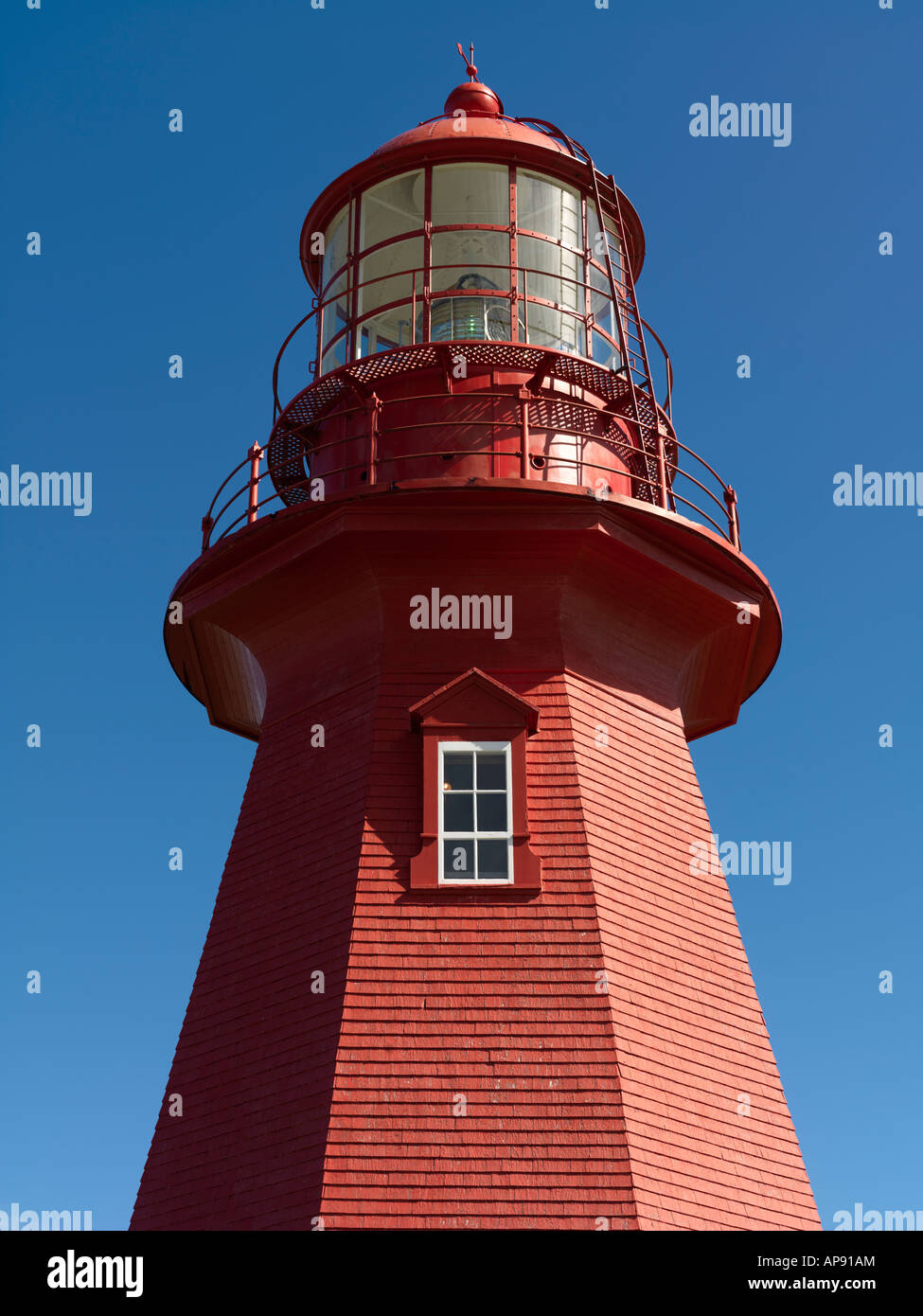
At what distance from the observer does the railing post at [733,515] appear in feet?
53.9

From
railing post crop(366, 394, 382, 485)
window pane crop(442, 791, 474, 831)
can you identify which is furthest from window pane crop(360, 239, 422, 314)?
window pane crop(442, 791, 474, 831)

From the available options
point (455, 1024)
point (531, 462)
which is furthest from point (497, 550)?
point (455, 1024)

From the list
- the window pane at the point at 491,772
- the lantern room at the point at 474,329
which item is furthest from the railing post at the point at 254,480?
the window pane at the point at 491,772

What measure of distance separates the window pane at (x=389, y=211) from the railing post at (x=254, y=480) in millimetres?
2721

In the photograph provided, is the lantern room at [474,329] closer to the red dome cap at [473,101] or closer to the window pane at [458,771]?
the red dome cap at [473,101]

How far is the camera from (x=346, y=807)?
1455 cm

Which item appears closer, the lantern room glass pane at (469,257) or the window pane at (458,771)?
the window pane at (458,771)

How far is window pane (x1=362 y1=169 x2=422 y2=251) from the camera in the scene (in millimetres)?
17391

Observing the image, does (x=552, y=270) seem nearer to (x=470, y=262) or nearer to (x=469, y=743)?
(x=470, y=262)

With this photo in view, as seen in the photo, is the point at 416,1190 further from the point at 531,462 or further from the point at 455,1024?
the point at 531,462

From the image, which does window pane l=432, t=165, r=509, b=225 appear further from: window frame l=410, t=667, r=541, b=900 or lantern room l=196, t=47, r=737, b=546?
window frame l=410, t=667, r=541, b=900

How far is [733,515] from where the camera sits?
16.5 metres

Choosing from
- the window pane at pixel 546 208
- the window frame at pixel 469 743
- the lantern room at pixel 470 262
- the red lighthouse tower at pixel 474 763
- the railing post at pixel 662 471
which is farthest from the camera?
the window pane at pixel 546 208

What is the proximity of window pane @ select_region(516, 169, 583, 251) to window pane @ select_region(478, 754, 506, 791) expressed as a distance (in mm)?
5920
